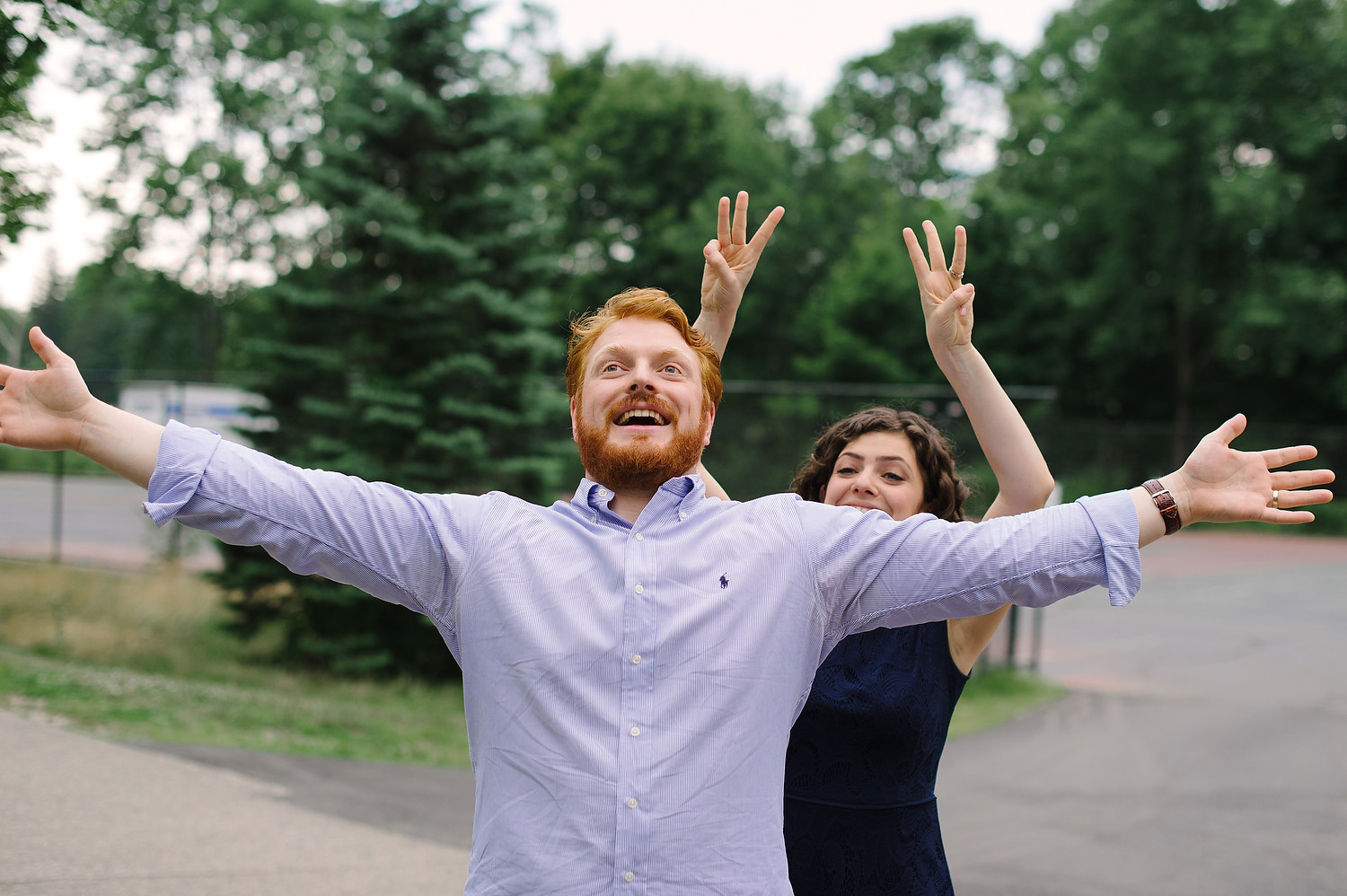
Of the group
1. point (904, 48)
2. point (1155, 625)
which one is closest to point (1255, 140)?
point (904, 48)

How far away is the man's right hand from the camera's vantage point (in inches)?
67.4

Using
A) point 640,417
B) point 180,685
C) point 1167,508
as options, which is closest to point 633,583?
→ point 640,417

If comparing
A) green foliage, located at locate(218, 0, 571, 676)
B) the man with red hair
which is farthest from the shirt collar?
green foliage, located at locate(218, 0, 571, 676)

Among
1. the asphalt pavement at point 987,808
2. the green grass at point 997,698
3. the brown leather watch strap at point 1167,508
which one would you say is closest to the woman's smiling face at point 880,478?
the brown leather watch strap at point 1167,508

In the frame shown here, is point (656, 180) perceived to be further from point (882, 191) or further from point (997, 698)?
point (997, 698)

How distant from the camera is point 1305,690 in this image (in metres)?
10.2

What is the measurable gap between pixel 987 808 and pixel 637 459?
17.8 feet

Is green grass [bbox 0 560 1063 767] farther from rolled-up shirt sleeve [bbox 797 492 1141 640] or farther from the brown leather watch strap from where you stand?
the brown leather watch strap

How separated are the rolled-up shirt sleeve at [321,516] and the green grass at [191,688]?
17.5ft

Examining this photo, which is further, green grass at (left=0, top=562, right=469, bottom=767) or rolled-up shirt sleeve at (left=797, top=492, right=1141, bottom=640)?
green grass at (left=0, top=562, right=469, bottom=767)

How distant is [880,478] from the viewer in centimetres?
286

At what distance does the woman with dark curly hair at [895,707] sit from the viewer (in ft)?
8.04

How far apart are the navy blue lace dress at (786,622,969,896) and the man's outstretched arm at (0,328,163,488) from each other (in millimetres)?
1652

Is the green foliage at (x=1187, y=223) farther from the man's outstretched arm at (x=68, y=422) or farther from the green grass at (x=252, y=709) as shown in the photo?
the man's outstretched arm at (x=68, y=422)
